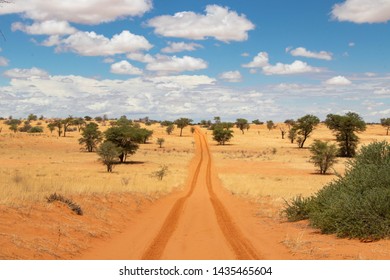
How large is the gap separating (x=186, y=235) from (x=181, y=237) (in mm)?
403

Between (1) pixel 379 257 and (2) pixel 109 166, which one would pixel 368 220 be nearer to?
(1) pixel 379 257

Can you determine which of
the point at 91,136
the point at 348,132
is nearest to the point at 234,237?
the point at 348,132

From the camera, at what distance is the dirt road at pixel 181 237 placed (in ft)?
37.9

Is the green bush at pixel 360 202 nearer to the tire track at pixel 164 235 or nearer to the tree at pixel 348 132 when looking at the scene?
the tire track at pixel 164 235

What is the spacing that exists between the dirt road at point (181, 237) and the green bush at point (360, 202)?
3.03m

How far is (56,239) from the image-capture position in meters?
12.1

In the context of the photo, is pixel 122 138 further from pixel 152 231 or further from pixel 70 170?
pixel 152 231

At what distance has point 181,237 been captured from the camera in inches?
549

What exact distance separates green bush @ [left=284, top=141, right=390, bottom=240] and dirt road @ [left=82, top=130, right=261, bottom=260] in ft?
9.93

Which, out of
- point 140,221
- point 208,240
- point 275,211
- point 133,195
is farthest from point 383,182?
point 133,195

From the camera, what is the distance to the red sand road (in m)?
11.6

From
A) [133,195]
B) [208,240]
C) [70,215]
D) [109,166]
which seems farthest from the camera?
[109,166]

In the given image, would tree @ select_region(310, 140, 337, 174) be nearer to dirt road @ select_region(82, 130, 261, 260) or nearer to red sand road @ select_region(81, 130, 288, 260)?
red sand road @ select_region(81, 130, 288, 260)
